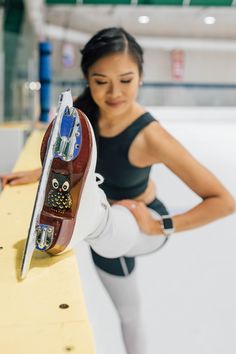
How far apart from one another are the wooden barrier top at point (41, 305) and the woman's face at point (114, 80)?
0.48m

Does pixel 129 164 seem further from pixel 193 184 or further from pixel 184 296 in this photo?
pixel 184 296

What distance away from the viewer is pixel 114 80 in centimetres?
115

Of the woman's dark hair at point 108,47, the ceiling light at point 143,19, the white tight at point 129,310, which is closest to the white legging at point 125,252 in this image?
the white tight at point 129,310

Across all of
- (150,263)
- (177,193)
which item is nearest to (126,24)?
(177,193)

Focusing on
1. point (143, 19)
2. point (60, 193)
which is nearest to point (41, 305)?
point (60, 193)

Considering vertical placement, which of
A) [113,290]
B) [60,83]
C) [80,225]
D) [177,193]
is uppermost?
[80,225]

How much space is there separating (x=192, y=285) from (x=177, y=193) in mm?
1641

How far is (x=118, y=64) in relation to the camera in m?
1.14

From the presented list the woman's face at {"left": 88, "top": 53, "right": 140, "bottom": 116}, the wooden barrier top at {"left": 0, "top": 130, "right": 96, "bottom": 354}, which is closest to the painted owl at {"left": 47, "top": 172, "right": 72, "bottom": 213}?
the wooden barrier top at {"left": 0, "top": 130, "right": 96, "bottom": 354}

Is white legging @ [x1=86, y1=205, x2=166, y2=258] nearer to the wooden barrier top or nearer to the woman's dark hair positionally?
the wooden barrier top

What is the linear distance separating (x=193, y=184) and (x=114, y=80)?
0.37m

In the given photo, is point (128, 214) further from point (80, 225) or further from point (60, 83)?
point (60, 83)

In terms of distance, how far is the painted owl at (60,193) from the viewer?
0.71 metres

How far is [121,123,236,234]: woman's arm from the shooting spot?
1128 mm
